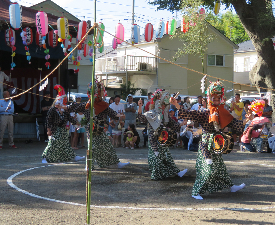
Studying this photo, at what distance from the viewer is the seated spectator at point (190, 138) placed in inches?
457

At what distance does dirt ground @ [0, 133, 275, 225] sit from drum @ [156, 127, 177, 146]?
0.73 meters

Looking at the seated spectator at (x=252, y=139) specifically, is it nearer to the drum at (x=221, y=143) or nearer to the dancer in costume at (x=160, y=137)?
the dancer in costume at (x=160, y=137)

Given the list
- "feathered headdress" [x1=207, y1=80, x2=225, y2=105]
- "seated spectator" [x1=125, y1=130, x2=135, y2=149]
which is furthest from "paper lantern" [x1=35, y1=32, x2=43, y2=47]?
"feathered headdress" [x1=207, y1=80, x2=225, y2=105]

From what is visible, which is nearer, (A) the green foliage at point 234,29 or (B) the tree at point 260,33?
(B) the tree at point 260,33

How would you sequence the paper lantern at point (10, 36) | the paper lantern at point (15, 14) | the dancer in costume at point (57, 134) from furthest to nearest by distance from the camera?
the paper lantern at point (10, 36)
the paper lantern at point (15, 14)
the dancer in costume at point (57, 134)

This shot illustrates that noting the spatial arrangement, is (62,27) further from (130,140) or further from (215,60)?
(215,60)

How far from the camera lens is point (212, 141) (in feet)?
19.1

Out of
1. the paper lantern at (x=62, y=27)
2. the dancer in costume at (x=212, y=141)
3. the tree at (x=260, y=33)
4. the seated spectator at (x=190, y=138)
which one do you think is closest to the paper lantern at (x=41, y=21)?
the paper lantern at (x=62, y=27)

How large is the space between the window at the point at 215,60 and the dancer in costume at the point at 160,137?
24.7 metres

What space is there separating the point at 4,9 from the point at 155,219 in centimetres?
1197

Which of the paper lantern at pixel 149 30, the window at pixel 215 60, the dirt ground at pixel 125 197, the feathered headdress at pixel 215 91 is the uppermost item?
the window at pixel 215 60

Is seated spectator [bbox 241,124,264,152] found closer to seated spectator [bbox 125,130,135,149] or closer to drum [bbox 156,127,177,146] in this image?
seated spectator [bbox 125,130,135,149]

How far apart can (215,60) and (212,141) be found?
86.9 feet

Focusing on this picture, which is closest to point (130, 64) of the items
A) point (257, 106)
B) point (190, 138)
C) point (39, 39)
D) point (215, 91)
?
point (39, 39)
